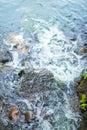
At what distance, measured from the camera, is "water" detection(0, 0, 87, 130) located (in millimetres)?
7743

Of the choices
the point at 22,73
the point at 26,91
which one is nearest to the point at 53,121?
the point at 26,91

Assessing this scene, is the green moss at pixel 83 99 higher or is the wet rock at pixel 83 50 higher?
the wet rock at pixel 83 50

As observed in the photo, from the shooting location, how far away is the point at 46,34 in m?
9.24

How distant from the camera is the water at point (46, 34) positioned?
7743 millimetres

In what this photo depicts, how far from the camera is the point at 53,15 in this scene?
34.6 ft

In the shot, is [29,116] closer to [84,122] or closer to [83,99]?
[84,122]

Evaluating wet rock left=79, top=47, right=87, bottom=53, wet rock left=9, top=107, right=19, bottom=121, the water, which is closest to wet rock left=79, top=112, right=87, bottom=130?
the water

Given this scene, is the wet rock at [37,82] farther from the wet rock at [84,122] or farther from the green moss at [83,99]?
the wet rock at [84,122]

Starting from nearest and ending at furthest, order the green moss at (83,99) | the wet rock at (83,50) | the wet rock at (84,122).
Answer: the wet rock at (84,122) → the green moss at (83,99) → the wet rock at (83,50)

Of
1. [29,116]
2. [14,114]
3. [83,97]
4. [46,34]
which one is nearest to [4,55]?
[46,34]

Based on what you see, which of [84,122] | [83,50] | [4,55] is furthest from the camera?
[83,50]

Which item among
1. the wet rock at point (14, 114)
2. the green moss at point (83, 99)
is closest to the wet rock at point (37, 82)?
the wet rock at point (14, 114)

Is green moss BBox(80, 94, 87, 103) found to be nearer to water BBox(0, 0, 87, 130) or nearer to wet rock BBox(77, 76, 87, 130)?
wet rock BBox(77, 76, 87, 130)

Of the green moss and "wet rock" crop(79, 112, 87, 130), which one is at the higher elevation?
the green moss
